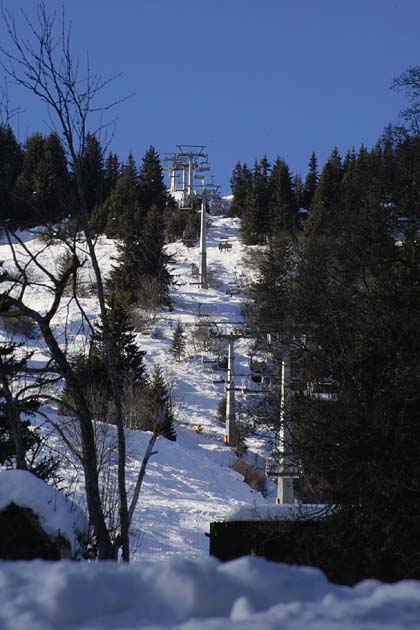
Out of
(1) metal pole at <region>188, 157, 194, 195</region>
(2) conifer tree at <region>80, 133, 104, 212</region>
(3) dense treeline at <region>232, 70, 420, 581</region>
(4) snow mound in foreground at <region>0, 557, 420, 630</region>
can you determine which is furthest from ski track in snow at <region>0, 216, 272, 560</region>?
(1) metal pole at <region>188, 157, 194, 195</region>

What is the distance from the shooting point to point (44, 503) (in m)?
5.02

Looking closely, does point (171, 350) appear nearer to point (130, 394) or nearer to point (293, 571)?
point (130, 394)

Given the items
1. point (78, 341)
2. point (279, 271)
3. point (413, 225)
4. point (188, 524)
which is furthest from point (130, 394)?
point (413, 225)

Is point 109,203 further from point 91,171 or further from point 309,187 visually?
point 309,187

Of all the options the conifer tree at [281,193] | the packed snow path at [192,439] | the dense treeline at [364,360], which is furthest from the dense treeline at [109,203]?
the conifer tree at [281,193]

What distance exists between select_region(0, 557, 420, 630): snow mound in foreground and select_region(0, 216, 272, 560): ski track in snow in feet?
15.0

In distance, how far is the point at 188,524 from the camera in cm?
1831

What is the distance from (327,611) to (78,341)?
37.0 m

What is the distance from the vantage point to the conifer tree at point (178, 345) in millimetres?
43719

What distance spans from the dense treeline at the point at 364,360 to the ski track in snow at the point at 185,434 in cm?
266

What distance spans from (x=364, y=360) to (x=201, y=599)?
9.98 m

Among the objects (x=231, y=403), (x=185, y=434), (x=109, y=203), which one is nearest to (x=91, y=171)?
Result: (x=109, y=203)

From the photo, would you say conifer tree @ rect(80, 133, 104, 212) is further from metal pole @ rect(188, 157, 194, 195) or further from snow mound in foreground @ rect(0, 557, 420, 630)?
metal pole @ rect(188, 157, 194, 195)

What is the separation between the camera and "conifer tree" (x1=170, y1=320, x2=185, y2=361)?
1721 inches
